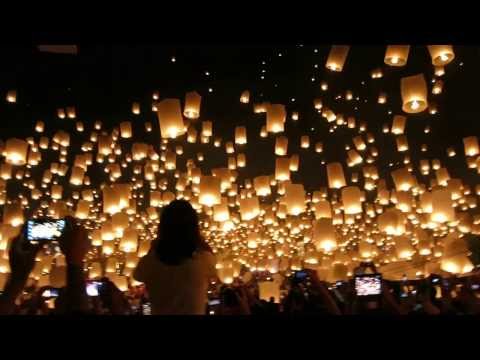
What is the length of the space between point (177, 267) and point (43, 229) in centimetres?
56

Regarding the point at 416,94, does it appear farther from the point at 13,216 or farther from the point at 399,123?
the point at 13,216

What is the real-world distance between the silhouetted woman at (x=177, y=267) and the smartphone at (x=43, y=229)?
46cm

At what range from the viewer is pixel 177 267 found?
218 cm

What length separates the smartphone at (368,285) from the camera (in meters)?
3.39

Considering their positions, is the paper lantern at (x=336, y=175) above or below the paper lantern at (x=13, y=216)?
above

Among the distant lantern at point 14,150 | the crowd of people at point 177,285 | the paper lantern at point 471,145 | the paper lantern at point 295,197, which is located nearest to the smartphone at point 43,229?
the crowd of people at point 177,285

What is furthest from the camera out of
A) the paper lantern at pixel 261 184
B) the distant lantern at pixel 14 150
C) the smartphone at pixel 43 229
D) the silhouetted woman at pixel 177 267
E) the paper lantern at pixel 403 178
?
the paper lantern at pixel 403 178

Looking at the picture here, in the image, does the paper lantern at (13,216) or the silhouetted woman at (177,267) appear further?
the paper lantern at (13,216)

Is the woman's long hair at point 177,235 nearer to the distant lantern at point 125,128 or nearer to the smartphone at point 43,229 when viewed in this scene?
the smartphone at point 43,229

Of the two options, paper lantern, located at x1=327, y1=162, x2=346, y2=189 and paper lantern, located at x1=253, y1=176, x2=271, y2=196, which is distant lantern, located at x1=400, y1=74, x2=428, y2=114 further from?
paper lantern, located at x1=253, y1=176, x2=271, y2=196

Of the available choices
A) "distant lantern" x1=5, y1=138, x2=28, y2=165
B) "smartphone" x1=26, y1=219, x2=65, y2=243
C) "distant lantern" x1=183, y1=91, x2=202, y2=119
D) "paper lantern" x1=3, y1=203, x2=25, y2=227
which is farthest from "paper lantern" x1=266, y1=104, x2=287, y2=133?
"smartphone" x1=26, y1=219, x2=65, y2=243

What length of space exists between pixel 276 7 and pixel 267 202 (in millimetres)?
15493

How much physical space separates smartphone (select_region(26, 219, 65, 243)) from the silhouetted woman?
1.50 feet

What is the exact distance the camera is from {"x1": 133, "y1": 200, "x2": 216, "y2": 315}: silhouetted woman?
7.09 ft
